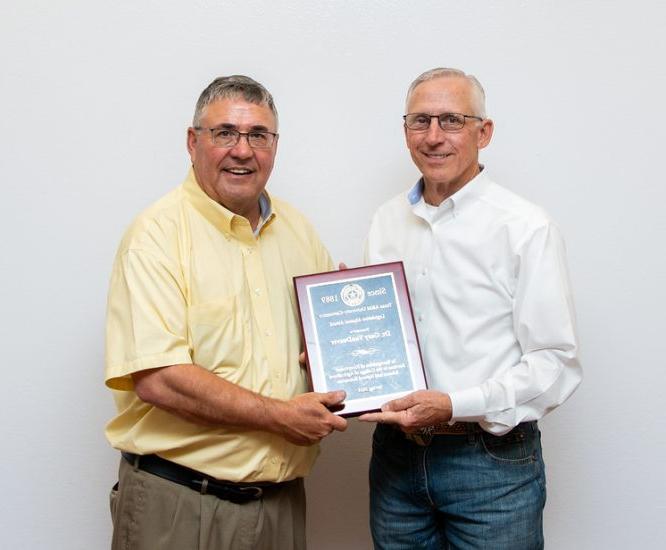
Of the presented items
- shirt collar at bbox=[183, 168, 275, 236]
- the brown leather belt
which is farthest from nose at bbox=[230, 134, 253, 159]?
the brown leather belt

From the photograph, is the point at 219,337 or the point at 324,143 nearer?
the point at 219,337

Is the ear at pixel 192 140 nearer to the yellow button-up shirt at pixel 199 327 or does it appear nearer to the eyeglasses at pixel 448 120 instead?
the yellow button-up shirt at pixel 199 327

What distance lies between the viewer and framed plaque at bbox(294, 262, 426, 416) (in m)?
2.01

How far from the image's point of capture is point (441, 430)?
2043 mm

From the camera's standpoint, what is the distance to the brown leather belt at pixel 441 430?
79.7 inches

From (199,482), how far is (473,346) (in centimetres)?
73

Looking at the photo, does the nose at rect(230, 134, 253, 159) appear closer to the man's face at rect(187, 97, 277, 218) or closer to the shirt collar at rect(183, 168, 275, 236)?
the man's face at rect(187, 97, 277, 218)

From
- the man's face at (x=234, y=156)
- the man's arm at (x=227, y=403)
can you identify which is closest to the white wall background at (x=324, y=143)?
the man's face at (x=234, y=156)

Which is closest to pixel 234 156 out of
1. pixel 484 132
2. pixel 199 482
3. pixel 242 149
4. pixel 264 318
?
pixel 242 149

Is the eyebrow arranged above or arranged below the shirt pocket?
above

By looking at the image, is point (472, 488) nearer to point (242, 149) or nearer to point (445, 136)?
point (445, 136)

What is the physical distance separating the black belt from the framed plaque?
304 mm

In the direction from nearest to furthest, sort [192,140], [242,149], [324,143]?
[242,149], [192,140], [324,143]

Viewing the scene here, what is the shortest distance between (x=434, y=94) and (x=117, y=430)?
1.14 m
